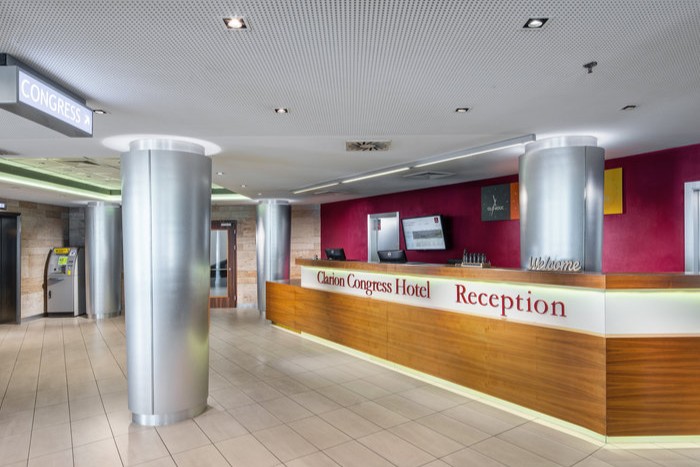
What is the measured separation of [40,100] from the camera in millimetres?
2553

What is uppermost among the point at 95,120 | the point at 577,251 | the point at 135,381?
the point at 95,120

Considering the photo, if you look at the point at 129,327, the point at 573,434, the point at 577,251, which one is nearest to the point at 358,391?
the point at 573,434

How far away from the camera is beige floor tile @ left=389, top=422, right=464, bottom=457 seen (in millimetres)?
3521

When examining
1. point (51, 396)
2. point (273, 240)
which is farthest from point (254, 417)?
point (273, 240)

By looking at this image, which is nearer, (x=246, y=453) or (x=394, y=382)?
(x=246, y=453)

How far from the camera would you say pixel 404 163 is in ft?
20.2

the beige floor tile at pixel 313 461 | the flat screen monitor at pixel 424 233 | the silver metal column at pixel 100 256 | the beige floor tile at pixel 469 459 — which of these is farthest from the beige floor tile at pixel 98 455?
the silver metal column at pixel 100 256

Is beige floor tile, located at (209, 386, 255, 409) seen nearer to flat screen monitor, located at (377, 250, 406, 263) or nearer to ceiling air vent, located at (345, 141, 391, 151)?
ceiling air vent, located at (345, 141, 391, 151)

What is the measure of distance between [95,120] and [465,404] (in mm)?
4562

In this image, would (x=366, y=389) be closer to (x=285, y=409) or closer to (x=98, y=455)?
(x=285, y=409)

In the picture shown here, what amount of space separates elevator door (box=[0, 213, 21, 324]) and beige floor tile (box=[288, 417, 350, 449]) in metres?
8.89

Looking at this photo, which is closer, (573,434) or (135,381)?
(573,434)

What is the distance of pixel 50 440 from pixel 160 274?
172 cm

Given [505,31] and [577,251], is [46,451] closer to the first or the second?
[505,31]
